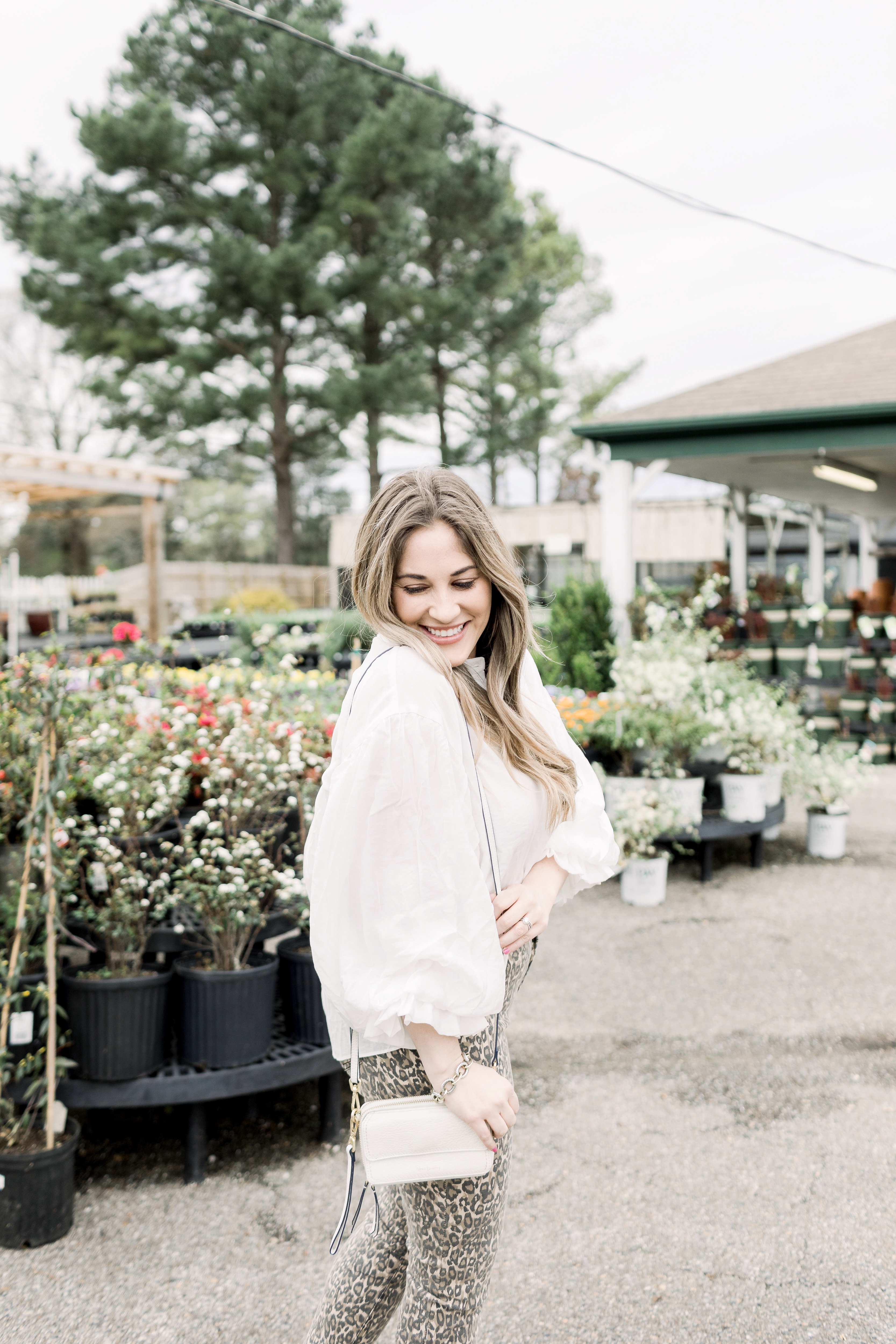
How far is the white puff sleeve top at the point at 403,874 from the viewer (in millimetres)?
1209

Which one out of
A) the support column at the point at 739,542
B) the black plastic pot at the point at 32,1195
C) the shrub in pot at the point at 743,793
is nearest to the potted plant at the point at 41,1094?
the black plastic pot at the point at 32,1195

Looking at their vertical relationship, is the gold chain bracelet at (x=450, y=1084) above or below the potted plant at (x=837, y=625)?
below

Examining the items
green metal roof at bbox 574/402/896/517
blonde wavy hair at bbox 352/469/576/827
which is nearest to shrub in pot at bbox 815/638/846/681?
green metal roof at bbox 574/402/896/517

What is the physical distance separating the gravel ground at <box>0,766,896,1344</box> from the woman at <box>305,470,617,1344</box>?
2.41ft

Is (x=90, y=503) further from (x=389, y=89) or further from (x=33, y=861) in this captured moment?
(x=33, y=861)

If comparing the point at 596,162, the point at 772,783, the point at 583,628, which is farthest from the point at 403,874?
the point at 583,628

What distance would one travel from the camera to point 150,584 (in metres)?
13.7

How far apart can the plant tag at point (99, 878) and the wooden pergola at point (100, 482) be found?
989 cm

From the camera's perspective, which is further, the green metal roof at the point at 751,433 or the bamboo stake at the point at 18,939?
the green metal roof at the point at 751,433

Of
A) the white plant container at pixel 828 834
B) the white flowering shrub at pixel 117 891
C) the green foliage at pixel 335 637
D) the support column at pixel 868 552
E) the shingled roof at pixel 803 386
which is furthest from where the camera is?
the support column at pixel 868 552

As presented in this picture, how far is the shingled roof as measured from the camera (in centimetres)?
860

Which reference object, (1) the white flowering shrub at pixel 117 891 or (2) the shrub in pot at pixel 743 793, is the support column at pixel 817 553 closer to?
(2) the shrub in pot at pixel 743 793

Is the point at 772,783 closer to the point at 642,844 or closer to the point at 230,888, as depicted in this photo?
the point at 642,844

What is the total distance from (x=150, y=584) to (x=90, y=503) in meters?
14.0
